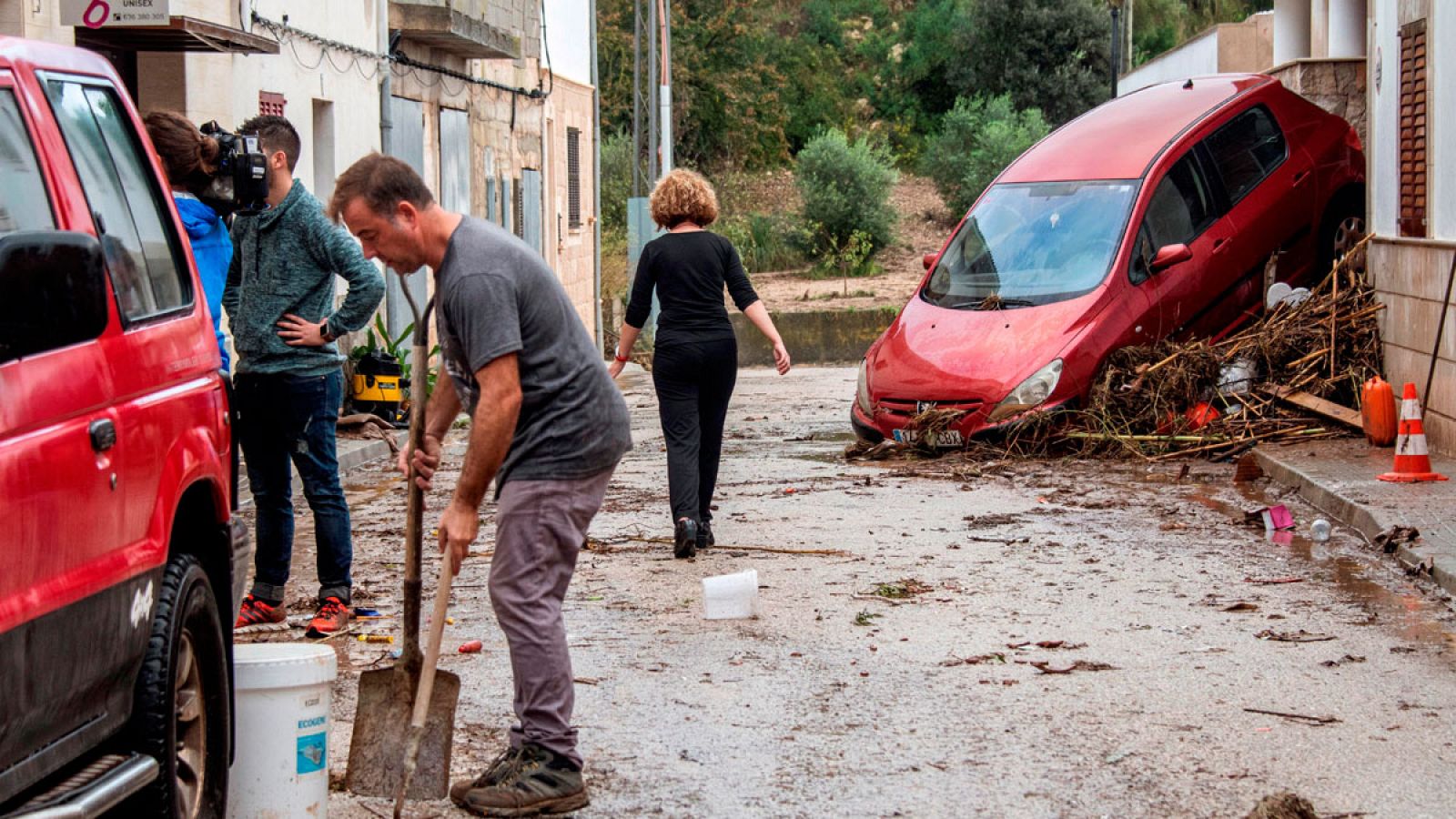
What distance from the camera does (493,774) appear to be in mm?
4957

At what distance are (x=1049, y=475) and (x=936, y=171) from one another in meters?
40.3

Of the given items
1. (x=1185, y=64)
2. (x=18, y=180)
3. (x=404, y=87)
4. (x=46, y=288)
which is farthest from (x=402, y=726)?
(x=1185, y=64)

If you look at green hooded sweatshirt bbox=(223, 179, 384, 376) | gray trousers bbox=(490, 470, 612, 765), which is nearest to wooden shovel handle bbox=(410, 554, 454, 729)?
gray trousers bbox=(490, 470, 612, 765)

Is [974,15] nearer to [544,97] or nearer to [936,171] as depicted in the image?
[936,171]

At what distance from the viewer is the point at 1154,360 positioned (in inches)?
534

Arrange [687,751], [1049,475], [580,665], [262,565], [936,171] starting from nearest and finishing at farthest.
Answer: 1. [687,751]
2. [580,665]
3. [262,565]
4. [1049,475]
5. [936,171]

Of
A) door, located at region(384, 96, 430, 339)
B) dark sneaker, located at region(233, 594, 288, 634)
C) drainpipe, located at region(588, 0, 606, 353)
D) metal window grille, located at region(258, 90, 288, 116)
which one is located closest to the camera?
dark sneaker, located at region(233, 594, 288, 634)

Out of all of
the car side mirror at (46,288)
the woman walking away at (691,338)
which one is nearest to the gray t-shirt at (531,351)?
the car side mirror at (46,288)

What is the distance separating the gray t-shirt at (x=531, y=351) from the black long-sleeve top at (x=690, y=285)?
4104 mm

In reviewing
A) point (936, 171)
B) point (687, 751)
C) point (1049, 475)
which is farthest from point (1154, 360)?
point (936, 171)

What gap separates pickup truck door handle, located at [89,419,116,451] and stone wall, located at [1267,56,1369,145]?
15875mm

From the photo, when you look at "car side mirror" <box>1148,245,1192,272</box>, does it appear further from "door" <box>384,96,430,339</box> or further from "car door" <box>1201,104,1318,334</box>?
"door" <box>384,96,430,339</box>

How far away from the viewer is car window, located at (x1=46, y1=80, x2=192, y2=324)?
4195 millimetres

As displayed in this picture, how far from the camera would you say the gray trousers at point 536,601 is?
4.96 metres
